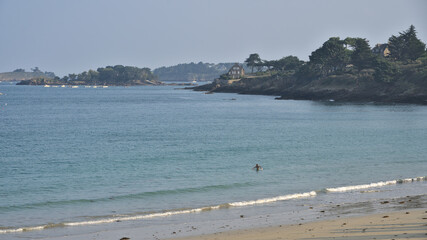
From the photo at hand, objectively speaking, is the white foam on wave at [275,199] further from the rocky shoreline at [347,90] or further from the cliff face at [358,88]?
the cliff face at [358,88]

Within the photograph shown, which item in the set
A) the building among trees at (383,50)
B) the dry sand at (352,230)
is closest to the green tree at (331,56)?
the building among trees at (383,50)

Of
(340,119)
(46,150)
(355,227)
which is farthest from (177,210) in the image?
(340,119)

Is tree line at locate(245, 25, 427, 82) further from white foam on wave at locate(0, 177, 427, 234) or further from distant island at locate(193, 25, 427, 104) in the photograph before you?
white foam on wave at locate(0, 177, 427, 234)

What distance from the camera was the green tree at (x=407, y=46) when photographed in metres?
135

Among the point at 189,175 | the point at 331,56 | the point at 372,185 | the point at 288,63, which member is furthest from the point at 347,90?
the point at 372,185

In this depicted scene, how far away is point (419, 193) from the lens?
2580cm

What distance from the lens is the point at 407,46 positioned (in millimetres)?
140000

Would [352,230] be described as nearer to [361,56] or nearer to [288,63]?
[361,56]

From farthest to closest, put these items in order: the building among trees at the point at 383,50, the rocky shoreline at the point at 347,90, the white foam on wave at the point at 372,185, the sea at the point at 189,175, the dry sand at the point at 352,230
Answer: the building among trees at the point at 383,50 < the rocky shoreline at the point at 347,90 < the white foam on wave at the point at 372,185 < the sea at the point at 189,175 < the dry sand at the point at 352,230

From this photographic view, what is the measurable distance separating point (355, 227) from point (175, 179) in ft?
50.4

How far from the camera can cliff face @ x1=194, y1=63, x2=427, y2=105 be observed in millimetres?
108000

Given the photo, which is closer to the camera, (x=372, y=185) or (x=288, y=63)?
(x=372, y=185)

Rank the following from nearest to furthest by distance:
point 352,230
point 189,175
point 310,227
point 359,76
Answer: point 352,230 → point 310,227 → point 189,175 → point 359,76

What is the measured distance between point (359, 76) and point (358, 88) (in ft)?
19.8
